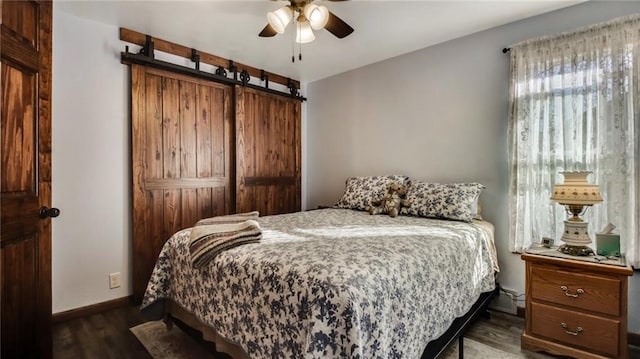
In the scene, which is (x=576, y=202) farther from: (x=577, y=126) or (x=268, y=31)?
(x=268, y=31)

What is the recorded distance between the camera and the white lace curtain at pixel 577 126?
199cm

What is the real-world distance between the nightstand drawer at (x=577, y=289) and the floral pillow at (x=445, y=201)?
0.61 metres

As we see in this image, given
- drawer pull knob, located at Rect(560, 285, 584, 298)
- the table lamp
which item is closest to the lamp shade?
the table lamp

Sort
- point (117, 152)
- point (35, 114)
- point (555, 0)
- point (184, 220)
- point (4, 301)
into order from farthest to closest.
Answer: point (184, 220), point (117, 152), point (555, 0), point (35, 114), point (4, 301)

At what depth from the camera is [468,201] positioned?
2.44m

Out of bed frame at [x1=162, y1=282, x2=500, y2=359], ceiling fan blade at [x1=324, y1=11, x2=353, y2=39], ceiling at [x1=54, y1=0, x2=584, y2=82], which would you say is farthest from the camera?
ceiling at [x1=54, y1=0, x2=584, y2=82]

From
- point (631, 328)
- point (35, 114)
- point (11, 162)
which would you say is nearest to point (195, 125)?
point (35, 114)

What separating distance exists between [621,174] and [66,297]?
13.6 ft

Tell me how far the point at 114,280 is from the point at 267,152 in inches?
82.3

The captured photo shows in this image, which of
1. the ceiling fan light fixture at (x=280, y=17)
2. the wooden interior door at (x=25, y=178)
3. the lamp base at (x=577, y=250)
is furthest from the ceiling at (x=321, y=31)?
the lamp base at (x=577, y=250)

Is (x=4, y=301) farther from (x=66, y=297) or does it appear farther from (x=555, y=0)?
(x=555, y=0)

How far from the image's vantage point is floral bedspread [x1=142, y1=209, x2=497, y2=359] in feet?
3.48

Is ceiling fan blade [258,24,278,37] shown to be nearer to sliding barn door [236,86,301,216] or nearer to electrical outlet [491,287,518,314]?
sliding barn door [236,86,301,216]

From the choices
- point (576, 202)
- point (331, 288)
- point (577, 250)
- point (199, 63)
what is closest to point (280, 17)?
point (199, 63)
